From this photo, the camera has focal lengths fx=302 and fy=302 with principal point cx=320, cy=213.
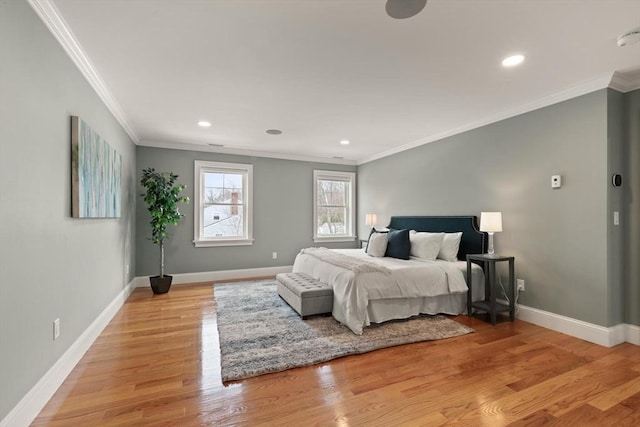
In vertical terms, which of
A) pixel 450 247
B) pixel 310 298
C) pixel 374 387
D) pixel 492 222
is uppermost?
pixel 492 222

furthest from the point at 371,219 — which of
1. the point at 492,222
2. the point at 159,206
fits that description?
the point at 159,206

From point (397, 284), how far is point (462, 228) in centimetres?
151

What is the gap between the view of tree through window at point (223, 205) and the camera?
5.59 meters

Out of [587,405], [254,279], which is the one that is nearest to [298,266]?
[254,279]

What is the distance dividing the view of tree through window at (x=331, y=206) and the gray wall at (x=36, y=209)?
440 cm

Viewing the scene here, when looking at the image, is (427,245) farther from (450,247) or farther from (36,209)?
(36,209)

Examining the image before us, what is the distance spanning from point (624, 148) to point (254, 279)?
5257 millimetres

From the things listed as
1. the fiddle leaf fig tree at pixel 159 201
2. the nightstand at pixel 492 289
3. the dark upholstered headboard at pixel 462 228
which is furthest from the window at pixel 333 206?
the nightstand at pixel 492 289

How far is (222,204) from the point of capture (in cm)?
571

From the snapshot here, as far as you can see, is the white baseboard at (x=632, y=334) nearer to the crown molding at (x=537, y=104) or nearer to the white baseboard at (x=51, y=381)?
the crown molding at (x=537, y=104)

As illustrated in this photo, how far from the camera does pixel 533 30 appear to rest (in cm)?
209

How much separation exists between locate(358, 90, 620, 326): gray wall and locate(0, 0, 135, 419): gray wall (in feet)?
14.3

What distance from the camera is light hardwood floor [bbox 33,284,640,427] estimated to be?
178cm

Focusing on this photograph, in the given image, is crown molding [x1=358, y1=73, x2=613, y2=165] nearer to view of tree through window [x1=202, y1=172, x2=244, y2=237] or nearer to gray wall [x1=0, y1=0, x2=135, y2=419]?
view of tree through window [x1=202, y1=172, x2=244, y2=237]
